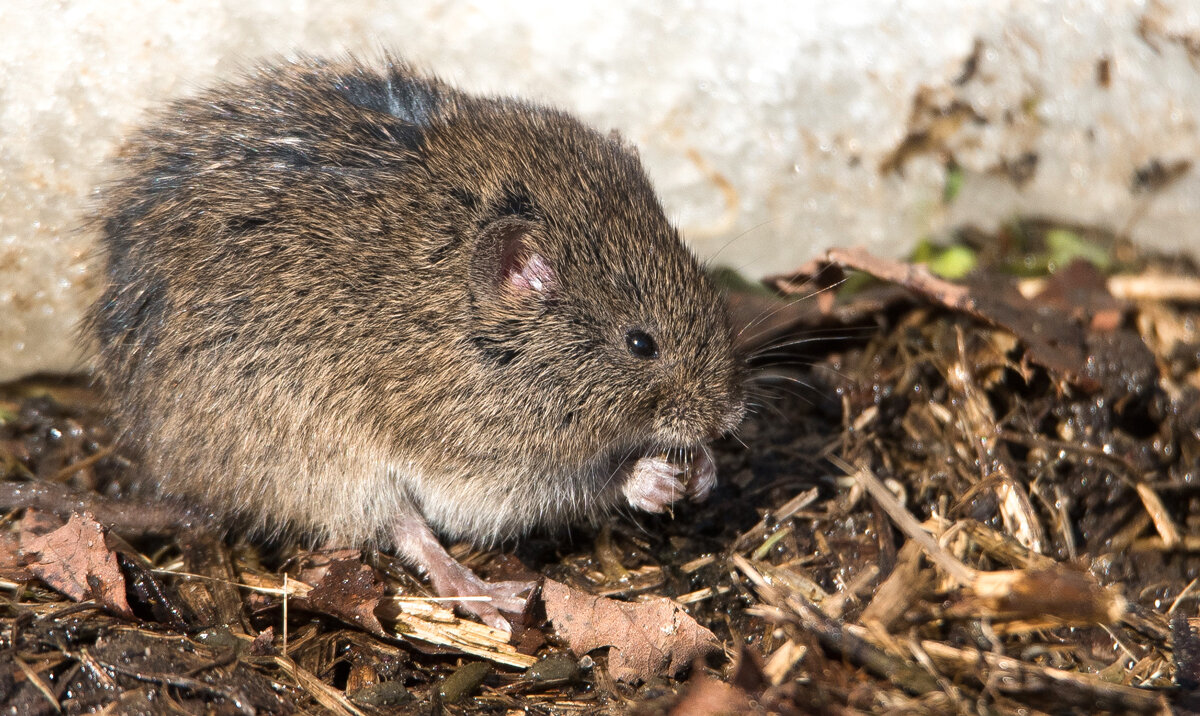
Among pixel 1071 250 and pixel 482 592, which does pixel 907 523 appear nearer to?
pixel 482 592

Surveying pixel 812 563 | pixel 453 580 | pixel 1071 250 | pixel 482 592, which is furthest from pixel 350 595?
pixel 1071 250

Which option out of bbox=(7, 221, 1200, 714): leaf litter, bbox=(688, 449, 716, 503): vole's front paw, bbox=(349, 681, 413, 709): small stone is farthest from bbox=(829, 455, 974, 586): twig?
bbox=(349, 681, 413, 709): small stone

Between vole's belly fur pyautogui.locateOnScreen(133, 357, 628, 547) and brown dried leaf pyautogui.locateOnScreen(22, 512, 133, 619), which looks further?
vole's belly fur pyautogui.locateOnScreen(133, 357, 628, 547)

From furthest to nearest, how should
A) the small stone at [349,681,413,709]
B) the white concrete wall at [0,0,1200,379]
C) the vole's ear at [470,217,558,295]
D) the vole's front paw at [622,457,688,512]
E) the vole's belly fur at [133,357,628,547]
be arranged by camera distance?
the white concrete wall at [0,0,1200,379]
the vole's front paw at [622,457,688,512]
the vole's belly fur at [133,357,628,547]
the vole's ear at [470,217,558,295]
the small stone at [349,681,413,709]

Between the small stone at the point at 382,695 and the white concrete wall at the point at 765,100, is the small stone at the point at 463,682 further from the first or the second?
the white concrete wall at the point at 765,100

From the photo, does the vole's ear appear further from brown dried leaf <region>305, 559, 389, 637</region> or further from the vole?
brown dried leaf <region>305, 559, 389, 637</region>

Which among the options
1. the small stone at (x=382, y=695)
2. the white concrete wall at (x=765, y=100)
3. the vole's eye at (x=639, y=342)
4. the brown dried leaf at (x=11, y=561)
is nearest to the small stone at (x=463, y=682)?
the small stone at (x=382, y=695)

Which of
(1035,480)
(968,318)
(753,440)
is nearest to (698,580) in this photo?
(753,440)

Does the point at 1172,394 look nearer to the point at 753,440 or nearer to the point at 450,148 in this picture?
the point at 753,440
